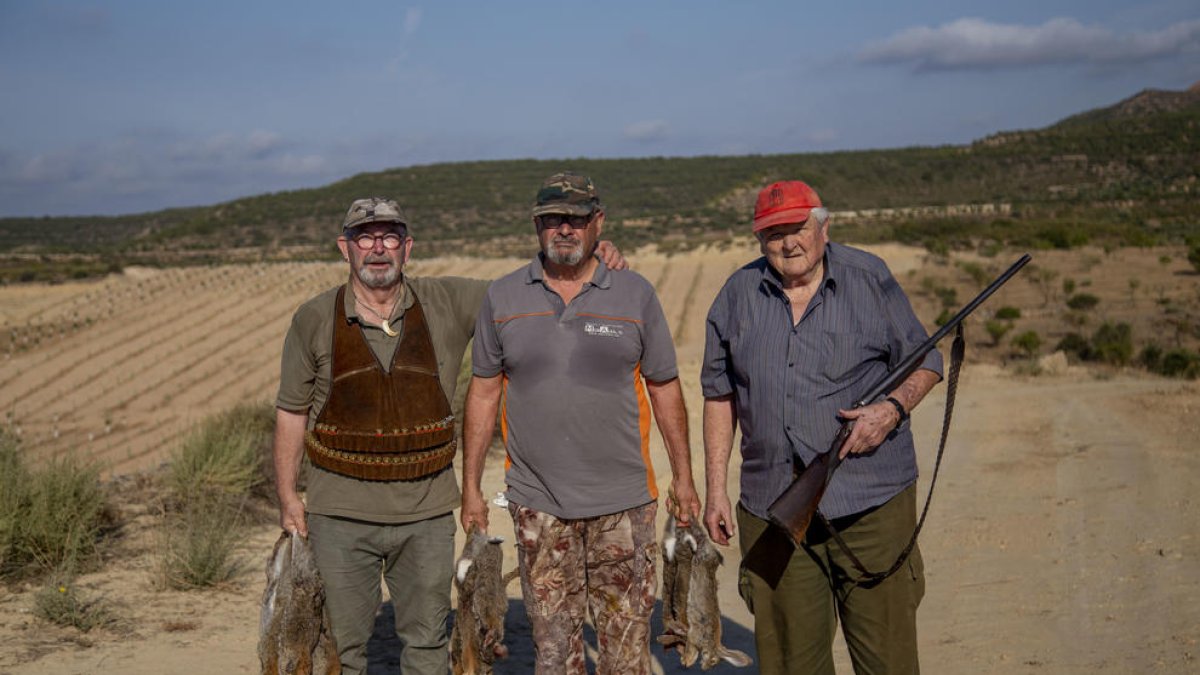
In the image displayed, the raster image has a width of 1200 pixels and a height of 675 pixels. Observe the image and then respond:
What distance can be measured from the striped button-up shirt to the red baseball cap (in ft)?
0.48

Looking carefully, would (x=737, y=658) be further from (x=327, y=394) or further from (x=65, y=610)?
(x=65, y=610)

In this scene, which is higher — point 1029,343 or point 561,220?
point 561,220

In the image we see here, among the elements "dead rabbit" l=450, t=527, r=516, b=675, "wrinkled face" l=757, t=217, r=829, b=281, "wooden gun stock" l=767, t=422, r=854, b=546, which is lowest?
"dead rabbit" l=450, t=527, r=516, b=675

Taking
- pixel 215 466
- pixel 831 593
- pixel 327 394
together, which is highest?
pixel 327 394

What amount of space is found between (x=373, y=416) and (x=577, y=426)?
79cm

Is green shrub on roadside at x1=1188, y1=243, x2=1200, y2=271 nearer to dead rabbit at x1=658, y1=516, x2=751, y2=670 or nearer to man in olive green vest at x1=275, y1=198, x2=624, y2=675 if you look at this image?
dead rabbit at x1=658, y1=516, x2=751, y2=670

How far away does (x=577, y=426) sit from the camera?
417cm

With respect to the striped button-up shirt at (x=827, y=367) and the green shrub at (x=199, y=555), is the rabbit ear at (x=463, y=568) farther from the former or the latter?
the green shrub at (x=199, y=555)

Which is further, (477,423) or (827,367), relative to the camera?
(477,423)

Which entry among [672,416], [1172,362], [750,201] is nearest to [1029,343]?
[1172,362]

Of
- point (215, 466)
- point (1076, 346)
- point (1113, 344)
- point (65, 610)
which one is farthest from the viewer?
point (1076, 346)

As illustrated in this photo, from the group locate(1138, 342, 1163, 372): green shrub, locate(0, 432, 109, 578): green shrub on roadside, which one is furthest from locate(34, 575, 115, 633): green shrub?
locate(1138, 342, 1163, 372): green shrub

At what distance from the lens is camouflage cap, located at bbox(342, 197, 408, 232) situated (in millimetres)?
4230

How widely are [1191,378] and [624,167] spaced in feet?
289
